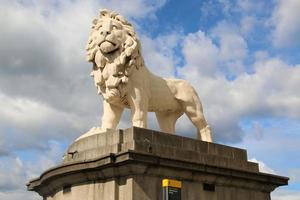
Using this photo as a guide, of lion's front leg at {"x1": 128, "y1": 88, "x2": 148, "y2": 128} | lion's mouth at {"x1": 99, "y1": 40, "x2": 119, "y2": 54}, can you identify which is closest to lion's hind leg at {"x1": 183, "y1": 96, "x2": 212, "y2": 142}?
lion's front leg at {"x1": 128, "y1": 88, "x2": 148, "y2": 128}

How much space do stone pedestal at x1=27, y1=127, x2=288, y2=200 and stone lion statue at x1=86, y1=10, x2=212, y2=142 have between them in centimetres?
114

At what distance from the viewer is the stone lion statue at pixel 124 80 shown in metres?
14.0

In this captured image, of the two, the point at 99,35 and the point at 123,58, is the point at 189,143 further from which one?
the point at 99,35

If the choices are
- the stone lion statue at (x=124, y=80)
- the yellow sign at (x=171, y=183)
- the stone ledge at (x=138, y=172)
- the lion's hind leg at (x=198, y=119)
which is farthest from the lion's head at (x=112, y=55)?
the yellow sign at (x=171, y=183)

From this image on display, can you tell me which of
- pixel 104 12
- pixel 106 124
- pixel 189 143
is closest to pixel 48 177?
pixel 106 124

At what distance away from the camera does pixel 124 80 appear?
13.9 m

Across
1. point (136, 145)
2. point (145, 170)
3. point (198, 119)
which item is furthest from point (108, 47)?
point (145, 170)

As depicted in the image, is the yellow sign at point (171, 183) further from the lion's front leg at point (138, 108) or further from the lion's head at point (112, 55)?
the lion's head at point (112, 55)

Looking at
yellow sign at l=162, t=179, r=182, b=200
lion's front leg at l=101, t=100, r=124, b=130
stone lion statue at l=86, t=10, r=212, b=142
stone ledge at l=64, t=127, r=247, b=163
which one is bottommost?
yellow sign at l=162, t=179, r=182, b=200

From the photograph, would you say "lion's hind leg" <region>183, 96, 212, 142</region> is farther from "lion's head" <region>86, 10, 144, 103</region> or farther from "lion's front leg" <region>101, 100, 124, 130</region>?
"lion's front leg" <region>101, 100, 124, 130</region>

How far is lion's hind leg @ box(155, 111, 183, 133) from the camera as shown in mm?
15734

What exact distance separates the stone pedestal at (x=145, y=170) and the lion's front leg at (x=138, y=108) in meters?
1.04

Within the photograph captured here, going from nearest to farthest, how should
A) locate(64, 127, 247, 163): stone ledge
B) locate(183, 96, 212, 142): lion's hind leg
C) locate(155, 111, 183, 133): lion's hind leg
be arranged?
locate(64, 127, 247, 163): stone ledge → locate(183, 96, 212, 142): lion's hind leg → locate(155, 111, 183, 133): lion's hind leg

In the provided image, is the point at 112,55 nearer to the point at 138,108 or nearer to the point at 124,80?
the point at 124,80
